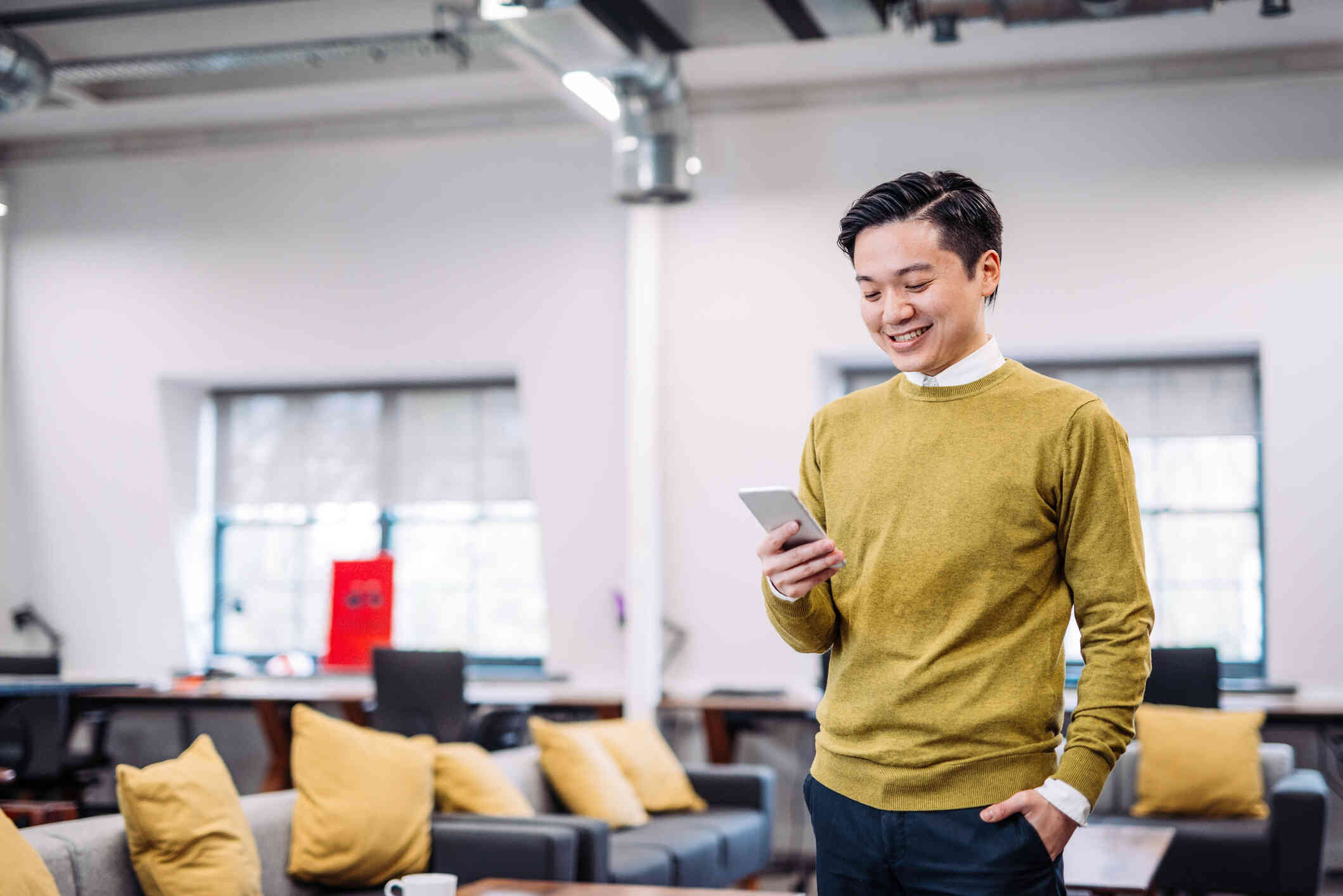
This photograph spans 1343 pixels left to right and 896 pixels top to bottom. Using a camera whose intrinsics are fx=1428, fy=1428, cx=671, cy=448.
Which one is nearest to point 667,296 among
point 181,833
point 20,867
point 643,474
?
point 643,474

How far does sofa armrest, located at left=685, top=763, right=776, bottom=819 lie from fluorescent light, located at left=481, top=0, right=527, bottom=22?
2.93 meters

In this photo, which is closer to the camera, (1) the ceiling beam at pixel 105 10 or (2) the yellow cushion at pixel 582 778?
(2) the yellow cushion at pixel 582 778

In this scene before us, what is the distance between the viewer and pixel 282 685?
761 cm

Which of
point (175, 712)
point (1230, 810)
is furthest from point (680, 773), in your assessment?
point (175, 712)

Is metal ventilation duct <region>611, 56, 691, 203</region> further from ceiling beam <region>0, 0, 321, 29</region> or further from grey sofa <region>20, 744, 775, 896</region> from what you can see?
grey sofa <region>20, 744, 775, 896</region>

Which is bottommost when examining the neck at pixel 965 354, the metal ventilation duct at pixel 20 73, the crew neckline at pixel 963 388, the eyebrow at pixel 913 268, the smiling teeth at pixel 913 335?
the crew neckline at pixel 963 388

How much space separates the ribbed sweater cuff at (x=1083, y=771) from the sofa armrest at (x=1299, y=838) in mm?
4095

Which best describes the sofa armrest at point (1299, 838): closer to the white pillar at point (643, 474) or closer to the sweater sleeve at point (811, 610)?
the white pillar at point (643, 474)

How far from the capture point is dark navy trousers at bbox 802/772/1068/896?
1.47 meters

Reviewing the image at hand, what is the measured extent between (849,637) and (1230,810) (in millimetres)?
4413

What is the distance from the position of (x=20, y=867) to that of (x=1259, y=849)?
4222mm

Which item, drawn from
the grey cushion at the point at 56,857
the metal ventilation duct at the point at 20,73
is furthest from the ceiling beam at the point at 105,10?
the grey cushion at the point at 56,857

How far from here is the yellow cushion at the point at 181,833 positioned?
10.1ft

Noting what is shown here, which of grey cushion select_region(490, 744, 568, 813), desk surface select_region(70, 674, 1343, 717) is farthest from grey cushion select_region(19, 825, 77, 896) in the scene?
desk surface select_region(70, 674, 1343, 717)
